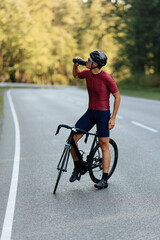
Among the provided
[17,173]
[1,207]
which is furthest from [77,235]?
[17,173]

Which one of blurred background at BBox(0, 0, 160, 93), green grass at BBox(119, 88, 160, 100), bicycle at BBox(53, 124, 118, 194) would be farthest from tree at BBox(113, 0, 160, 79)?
bicycle at BBox(53, 124, 118, 194)

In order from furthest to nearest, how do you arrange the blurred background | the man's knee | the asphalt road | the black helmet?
the blurred background → the man's knee → the black helmet → the asphalt road

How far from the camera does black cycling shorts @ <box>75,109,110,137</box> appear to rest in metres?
5.61

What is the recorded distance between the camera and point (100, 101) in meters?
5.56

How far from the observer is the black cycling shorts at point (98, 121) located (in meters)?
5.61

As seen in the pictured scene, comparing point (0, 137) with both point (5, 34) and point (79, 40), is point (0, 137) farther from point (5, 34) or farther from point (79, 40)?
point (79, 40)

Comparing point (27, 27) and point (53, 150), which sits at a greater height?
point (27, 27)

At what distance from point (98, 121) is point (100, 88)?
48 centimetres

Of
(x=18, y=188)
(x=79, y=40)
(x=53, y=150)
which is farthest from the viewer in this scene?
(x=79, y=40)

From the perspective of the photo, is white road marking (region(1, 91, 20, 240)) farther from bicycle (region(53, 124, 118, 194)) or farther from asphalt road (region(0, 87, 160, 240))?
bicycle (region(53, 124, 118, 194))

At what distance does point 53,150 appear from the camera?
897 centimetres

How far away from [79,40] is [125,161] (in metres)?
84.3

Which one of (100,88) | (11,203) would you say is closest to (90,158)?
(100,88)

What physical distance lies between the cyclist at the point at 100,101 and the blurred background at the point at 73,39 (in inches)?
1288
